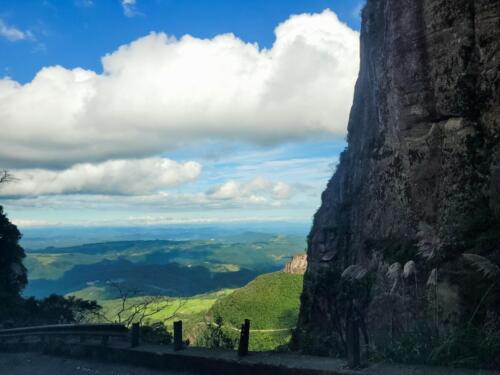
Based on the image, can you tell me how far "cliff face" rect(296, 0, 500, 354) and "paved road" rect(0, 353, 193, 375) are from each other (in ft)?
13.5

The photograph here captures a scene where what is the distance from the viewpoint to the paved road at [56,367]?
863 cm

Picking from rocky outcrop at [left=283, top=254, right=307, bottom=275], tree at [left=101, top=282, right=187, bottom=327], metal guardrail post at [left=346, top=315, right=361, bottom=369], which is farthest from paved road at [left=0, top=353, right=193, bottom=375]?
rocky outcrop at [left=283, top=254, right=307, bottom=275]

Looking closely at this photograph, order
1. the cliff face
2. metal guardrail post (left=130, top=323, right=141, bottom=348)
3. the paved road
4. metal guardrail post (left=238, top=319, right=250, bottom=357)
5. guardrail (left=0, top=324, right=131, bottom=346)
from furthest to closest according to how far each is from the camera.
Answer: the cliff face < guardrail (left=0, top=324, right=131, bottom=346) < metal guardrail post (left=130, top=323, right=141, bottom=348) < the paved road < metal guardrail post (left=238, top=319, right=250, bottom=357)

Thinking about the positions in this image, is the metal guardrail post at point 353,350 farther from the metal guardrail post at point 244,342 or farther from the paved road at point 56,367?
the paved road at point 56,367

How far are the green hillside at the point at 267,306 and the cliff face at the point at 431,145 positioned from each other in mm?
42303

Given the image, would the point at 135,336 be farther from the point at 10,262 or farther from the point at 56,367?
the point at 10,262

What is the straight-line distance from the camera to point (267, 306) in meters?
88.8

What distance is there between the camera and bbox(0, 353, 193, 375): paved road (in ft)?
28.3

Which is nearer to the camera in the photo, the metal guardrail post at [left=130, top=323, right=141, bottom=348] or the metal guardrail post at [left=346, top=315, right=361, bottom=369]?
the metal guardrail post at [left=346, top=315, right=361, bottom=369]

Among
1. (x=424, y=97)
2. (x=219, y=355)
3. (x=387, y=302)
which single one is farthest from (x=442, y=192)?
(x=219, y=355)

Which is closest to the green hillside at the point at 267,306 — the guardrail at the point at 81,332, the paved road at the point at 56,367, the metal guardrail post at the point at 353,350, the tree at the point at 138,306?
the tree at the point at 138,306

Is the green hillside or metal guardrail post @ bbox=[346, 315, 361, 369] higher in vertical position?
metal guardrail post @ bbox=[346, 315, 361, 369]

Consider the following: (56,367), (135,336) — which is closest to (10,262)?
(56,367)

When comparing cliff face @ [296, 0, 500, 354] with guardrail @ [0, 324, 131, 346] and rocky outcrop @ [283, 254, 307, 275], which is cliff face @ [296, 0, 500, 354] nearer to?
guardrail @ [0, 324, 131, 346]
